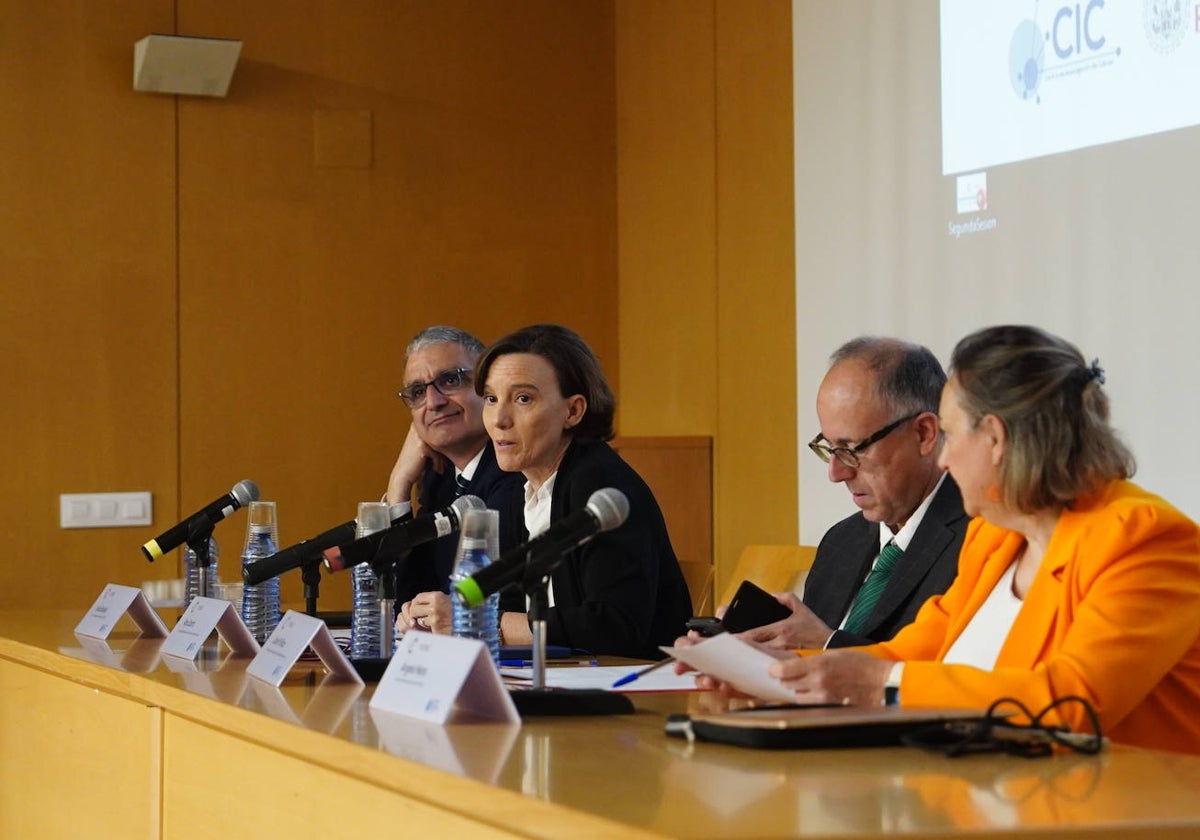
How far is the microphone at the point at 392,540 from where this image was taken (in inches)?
94.6

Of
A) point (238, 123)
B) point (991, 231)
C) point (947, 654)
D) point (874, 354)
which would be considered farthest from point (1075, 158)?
point (238, 123)

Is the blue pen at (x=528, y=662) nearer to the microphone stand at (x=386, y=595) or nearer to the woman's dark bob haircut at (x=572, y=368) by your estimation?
the microphone stand at (x=386, y=595)

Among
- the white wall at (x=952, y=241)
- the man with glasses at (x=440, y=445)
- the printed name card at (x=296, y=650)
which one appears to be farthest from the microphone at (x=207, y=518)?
the white wall at (x=952, y=241)

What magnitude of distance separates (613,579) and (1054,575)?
1.12 metres

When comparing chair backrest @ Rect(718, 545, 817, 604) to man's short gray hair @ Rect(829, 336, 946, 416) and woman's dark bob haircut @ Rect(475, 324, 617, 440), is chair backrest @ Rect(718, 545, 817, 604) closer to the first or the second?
woman's dark bob haircut @ Rect(475, 324, 617, 440)

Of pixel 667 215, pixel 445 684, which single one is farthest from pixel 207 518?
pixel 667 215

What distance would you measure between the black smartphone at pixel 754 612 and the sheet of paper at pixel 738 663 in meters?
0.70

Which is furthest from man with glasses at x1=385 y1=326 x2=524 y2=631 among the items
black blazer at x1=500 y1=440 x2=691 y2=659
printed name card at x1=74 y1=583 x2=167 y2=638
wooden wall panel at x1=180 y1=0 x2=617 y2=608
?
wooden wall panel at x1=180 y1=0 x2=617 y2=608

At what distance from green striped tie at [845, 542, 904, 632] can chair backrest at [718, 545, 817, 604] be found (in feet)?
1.83

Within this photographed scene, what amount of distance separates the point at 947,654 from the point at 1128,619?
40 centimetres

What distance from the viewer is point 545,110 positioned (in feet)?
21.5

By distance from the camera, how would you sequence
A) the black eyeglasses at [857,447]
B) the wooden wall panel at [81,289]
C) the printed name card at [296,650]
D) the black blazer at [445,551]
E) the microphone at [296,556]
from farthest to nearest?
1. the wooden wall panel at [81,289]
2. the black blazer at [445,551]
3. the black eyeglasses at [857,447]
4. the microphone at [296,556]
5. the printed name card at [296,650]

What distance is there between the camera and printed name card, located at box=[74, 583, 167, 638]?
314cm

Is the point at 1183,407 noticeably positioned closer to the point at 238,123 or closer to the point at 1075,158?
the point at 1075,158
